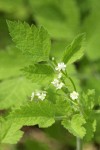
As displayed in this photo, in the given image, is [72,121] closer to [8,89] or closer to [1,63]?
[8,89]

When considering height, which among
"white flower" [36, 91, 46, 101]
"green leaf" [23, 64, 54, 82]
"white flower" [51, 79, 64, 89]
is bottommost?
"white flower" [36, 91, 46, 101]

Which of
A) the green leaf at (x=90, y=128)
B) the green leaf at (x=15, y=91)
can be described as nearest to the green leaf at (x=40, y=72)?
the green leaf at (x=90, y=128)

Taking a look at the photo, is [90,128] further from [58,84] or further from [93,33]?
[93,33]

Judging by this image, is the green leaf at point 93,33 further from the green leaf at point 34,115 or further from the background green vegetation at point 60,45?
the green leaf at point 34,115

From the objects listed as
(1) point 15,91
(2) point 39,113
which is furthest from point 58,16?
(2) point 39,113

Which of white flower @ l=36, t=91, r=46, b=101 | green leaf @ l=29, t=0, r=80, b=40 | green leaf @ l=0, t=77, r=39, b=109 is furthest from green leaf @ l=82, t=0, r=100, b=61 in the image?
white flower @ l=36, t=91, r=46, b=101

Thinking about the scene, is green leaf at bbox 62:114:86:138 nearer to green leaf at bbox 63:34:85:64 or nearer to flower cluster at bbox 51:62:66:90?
flower cluster at bbox 51:62:66:90
